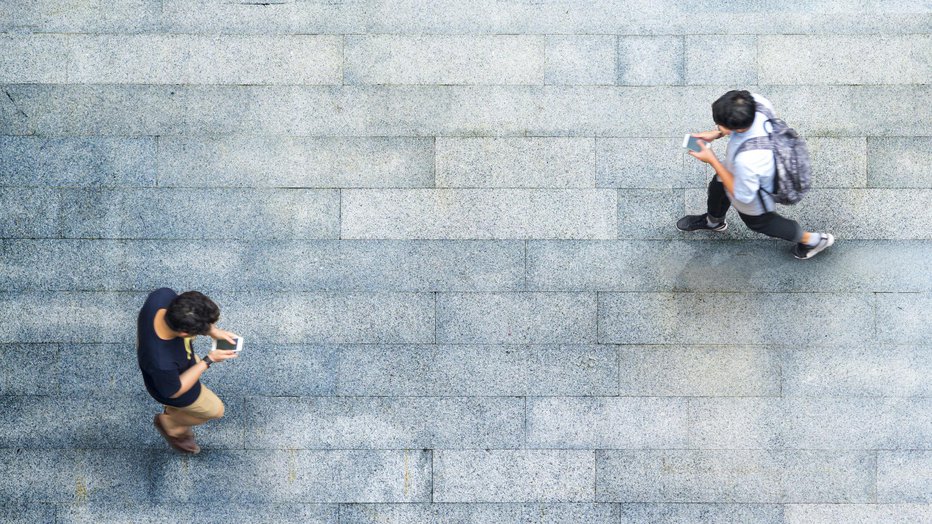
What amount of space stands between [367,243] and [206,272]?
1565 mm

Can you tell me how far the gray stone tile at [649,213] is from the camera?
6703 millimetres

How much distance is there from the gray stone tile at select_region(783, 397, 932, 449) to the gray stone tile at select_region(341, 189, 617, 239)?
8.16 ft

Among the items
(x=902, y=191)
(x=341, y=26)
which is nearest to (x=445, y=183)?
(x=341, y=26)

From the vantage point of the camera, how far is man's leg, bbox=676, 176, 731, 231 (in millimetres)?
6172

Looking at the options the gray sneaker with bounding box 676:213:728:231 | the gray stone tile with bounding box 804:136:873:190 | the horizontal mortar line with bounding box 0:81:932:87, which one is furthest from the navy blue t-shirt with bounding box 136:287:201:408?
the gray stone tile with bounding box 804:136:873:190

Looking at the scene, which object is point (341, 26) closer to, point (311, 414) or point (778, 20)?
point (311, 414)

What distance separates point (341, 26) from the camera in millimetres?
6836

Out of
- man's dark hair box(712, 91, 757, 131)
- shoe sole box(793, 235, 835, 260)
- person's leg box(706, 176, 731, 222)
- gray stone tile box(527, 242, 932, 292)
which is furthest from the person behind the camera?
gray stone tile box(527, 242, 932, 292)

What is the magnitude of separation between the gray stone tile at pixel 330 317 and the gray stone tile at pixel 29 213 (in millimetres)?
1806

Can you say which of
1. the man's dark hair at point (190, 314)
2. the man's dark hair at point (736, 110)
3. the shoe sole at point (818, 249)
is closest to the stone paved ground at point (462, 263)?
the shoe sole at point (818, 249)

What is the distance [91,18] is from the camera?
684 centimetres

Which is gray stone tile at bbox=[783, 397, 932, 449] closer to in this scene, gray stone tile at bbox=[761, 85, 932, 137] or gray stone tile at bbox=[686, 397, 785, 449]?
gray stone tile at bbox=[686, 397, 785, 449]

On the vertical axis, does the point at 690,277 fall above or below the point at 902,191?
below

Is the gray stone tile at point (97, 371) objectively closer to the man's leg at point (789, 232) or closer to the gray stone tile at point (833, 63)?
the man's leg at point (789, 232)
